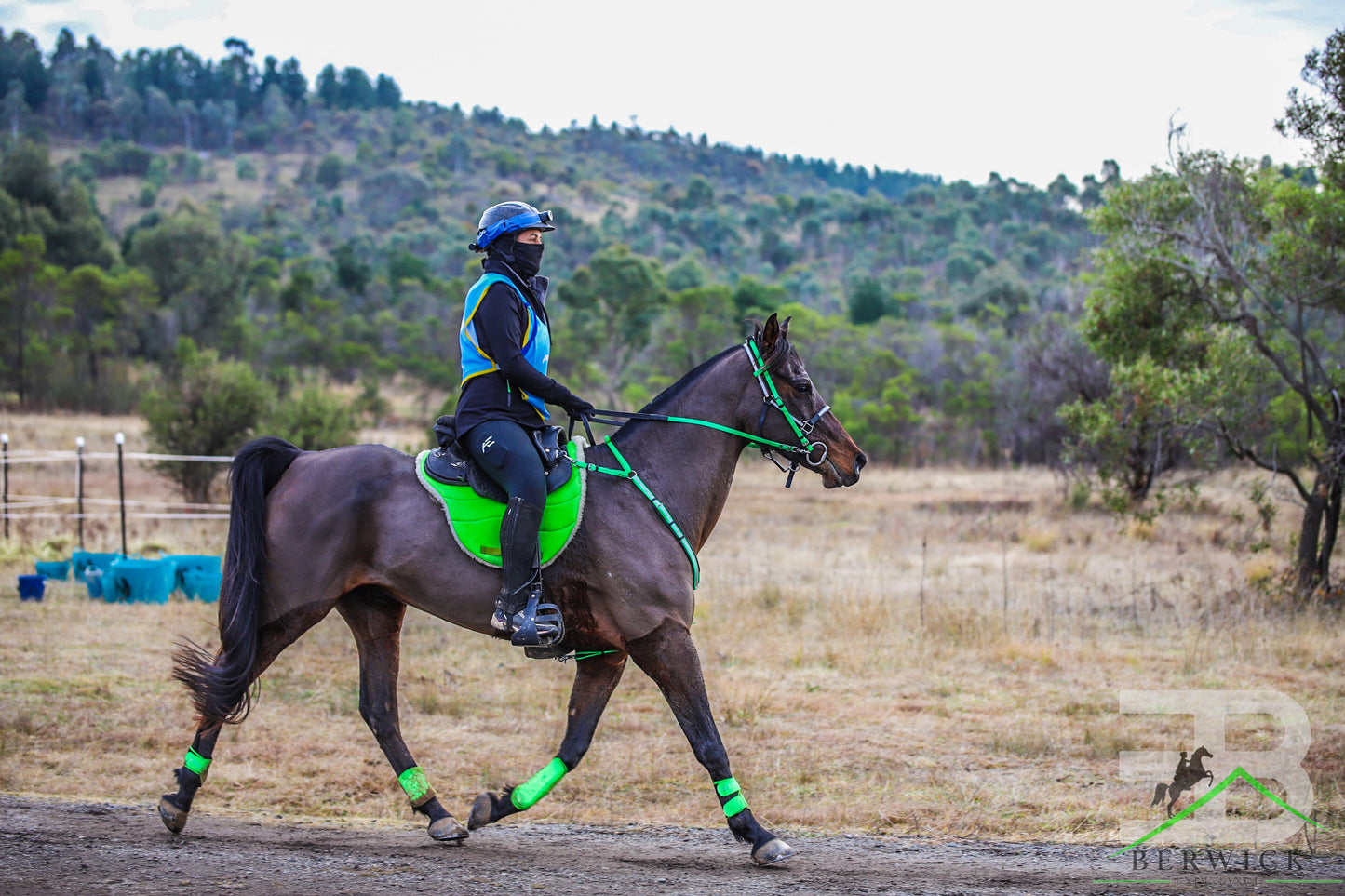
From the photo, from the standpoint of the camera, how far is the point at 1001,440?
116ft

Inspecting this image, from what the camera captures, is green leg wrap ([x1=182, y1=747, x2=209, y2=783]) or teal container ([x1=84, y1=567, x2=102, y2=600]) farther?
teal container ([x1=84, y1=567, x2=102, y2=600])

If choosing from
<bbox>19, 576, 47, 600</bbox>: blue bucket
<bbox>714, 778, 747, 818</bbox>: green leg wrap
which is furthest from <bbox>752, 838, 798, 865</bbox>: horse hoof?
<bbox>19, 576, 47, 600</bbox>: blue bucket

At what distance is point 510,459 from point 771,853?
2.29 meters

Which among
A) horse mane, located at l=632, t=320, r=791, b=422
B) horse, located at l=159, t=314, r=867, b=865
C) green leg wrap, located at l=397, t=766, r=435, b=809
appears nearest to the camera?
horse, located at l=159, t=314, r=867, b=865

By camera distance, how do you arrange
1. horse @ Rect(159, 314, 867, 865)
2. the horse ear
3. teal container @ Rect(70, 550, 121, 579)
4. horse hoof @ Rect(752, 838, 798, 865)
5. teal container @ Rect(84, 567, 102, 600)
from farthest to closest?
teal container @ Rect(70, 550, 121, 579) < teal container @ Rect(84, 567, 102, 600) < the horse ear < horse @ Rect(159, 314, 867, 865) < horse hoof @ Rect(752, 838, 798, 865)

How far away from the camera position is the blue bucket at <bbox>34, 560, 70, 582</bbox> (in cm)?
1359

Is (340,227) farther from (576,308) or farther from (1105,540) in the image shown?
(1105,540)

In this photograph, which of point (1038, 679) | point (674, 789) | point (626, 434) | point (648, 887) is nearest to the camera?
point (648, 887)

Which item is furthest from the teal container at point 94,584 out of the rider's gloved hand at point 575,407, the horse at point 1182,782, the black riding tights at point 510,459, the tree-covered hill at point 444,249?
the tree-covered hill at point 444,249

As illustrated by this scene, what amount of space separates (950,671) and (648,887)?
19.5ft

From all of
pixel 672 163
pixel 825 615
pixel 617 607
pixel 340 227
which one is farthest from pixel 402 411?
pixel 672 163

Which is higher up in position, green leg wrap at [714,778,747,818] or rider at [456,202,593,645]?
rider at [456,202,593,645]

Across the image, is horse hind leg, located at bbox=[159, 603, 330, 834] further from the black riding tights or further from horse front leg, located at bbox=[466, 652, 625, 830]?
horse front leg, located at bbox=[466, 652, 625, 830]

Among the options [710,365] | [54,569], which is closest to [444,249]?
[54,569]
